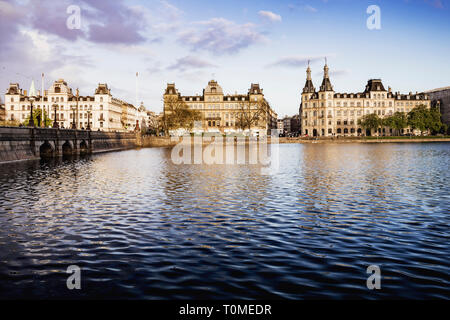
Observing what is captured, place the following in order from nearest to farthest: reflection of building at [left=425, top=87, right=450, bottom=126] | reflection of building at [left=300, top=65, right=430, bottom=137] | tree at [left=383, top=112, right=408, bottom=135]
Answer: tree at [left=383, top=112, right=408, bottom=135] → reflection of building at [left=300, top=65, right=430, bottom=137] → reflection of building at [left=425, top=87, right=450, bottom=126]

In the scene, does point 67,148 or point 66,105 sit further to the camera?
point 66,105

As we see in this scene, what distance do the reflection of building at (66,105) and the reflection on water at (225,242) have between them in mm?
139705

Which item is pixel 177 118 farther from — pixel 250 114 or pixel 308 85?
pixel 308 85

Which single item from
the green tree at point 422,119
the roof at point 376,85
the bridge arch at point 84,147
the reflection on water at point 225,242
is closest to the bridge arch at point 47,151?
the bridge arch at point 84,147

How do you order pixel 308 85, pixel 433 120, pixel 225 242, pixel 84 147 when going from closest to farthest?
pixel 225 242 → pixel 84 147 → pixel 433 120 → pixel 308 85

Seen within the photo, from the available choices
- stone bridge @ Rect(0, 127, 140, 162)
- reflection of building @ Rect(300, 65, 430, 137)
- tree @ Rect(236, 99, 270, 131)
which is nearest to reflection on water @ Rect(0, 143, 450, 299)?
stone bridge @ Rect(0, 127, 140, 162)

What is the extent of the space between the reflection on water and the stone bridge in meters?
22.5

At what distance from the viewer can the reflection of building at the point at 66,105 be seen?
149000mm

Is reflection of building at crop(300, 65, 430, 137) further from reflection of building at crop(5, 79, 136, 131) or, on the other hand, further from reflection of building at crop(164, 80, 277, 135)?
reflection of building at crop(5, 79, 136, 131)

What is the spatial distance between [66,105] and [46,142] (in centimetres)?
10687

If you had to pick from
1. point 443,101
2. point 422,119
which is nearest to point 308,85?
point 422,119

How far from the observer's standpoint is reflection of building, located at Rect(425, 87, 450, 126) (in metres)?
176

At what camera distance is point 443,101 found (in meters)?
181
